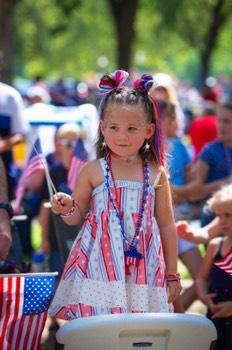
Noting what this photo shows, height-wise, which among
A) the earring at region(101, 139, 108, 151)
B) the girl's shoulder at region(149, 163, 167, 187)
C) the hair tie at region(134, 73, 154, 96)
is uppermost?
the hair tie at region(134, 73, 154, 96)

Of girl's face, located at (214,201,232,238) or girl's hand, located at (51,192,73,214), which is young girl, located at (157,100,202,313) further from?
girl's hand, located at (51,192,73,214)

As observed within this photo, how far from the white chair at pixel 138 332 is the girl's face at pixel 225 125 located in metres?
3.25

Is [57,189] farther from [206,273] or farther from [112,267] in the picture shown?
[112,267]

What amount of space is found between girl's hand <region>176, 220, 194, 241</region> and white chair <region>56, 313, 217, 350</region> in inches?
57.8

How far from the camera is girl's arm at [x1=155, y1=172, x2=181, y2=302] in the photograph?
408cm

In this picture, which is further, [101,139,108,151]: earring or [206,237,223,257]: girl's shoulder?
[206,237,223,257]: girl's shoulder

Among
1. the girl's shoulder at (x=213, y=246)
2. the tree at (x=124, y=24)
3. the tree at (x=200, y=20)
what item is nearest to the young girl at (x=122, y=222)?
the girl's shoulder at (x=213, y=246)

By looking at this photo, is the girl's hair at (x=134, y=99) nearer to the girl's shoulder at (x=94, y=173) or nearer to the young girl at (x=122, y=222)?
the young girl at (x=122, y=222)

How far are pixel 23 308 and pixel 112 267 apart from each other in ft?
1.66

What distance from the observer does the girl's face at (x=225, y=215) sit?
4.84m

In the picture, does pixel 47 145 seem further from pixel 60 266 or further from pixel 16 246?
pixel 16 246

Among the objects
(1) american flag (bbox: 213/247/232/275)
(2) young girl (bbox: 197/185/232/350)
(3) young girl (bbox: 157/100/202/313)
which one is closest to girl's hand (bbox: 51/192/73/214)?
(1) american flag (bbox: 213/247/232/275)

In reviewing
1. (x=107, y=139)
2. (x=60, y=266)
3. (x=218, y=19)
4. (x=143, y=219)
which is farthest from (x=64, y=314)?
(x=218, y=19)

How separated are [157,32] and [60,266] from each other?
27370 mm
